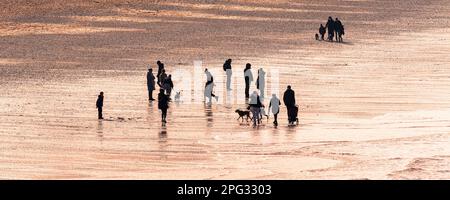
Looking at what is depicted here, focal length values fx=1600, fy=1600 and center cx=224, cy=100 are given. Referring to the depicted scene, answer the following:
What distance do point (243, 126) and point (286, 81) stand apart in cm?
1089

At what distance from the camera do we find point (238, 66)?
5078cm

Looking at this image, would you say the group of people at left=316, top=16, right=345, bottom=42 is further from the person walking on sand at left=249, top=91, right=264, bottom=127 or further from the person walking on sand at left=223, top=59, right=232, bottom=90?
the person walking on sand at left=249, top=91, right=264, bottom=127

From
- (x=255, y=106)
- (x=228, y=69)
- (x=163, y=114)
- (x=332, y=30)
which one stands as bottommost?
(x=163, y=114)

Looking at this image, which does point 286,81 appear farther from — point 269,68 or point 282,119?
point 282,119

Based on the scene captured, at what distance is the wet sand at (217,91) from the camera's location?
2923cm

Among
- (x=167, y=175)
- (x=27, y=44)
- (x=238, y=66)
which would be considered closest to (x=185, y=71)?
(x=238, y=66)

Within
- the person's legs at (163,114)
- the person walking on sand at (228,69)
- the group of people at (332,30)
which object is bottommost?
the person's legs at (163,114)

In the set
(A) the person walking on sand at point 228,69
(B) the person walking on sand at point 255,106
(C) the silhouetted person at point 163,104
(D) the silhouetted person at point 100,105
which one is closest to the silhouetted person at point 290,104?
(B) the person walking on sand at point 255,106

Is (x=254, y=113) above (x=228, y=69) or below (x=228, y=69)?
below

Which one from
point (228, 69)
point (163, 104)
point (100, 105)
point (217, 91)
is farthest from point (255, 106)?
point (217, 91)

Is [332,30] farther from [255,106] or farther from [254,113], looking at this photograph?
[255,106]

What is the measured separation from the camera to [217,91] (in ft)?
141

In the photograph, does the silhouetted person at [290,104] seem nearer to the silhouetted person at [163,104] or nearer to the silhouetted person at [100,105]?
the silhouetted person at [163,104]

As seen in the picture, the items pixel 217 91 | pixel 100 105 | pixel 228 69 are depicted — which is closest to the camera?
pixel 100 105
